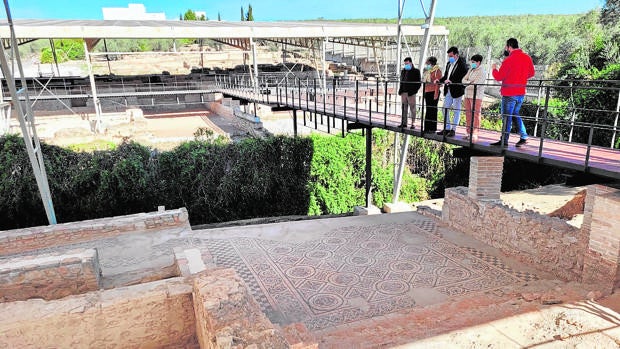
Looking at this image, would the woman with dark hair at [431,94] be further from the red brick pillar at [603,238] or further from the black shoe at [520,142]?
the red brick pillar at [603,238]

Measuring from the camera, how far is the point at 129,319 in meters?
3.84

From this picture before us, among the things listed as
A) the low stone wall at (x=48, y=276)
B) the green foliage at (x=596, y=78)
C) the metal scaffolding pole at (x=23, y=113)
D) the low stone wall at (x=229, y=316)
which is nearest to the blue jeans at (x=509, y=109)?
the low stone wall at (x=229, y=316)

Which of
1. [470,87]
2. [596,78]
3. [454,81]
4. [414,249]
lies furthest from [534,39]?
[414,249]

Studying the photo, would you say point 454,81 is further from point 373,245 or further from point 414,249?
point 373,245

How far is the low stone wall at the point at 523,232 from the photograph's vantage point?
5152 mm

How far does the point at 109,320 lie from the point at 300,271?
105 inches

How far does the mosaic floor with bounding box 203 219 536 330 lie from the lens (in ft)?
16.0

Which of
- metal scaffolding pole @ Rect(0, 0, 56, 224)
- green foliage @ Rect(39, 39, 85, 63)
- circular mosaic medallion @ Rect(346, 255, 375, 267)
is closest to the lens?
circular mosaic medallion @ Rect(346, 255, 375, 267)

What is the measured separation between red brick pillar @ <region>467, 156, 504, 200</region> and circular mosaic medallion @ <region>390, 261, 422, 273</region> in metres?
1.66

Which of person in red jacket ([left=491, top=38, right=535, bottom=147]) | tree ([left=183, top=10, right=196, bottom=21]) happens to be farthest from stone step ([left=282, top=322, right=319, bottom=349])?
tree ([left=183, top=10, right=196, bottom=21])

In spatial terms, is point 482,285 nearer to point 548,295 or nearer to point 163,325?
point 548,295

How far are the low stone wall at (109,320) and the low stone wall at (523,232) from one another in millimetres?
4511

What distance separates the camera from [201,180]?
1018cm

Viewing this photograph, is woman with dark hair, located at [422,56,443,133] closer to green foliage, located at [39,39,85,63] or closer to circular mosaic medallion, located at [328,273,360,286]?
circular mosaic medallion, located at [328,273,360,286]
